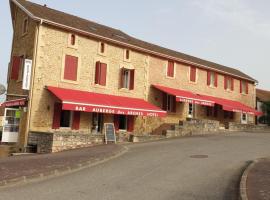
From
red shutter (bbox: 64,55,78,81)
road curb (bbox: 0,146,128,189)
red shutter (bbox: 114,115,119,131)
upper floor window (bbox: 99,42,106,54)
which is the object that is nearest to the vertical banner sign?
red shutter (bbox: 64,55,78,81)

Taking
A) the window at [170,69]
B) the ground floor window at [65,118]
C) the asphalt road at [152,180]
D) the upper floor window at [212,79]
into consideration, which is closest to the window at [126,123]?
the ground floor window at [65,118]

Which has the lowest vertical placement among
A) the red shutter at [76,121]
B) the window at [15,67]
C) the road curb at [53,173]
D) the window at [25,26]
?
the road curb at [53,173]

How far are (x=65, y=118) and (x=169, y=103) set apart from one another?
9416mm

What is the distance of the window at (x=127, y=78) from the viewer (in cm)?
2379

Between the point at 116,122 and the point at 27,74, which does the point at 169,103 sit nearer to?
the point at 116,122

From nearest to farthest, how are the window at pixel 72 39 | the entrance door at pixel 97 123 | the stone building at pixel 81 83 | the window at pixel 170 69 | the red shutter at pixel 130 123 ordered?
the stone building at pixel 81 83, the window at pixel 72 39, the entrance door at pixel 97 123, the red shutter at pixel 130 123, the window at pixel 170 69

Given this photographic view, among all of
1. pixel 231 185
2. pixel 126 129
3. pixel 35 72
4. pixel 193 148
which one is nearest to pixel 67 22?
pixel 35 72

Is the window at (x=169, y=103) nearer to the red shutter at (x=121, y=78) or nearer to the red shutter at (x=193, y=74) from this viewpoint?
the red shutter at (x=193, y=74)

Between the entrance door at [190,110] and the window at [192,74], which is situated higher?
the window at [192,74]

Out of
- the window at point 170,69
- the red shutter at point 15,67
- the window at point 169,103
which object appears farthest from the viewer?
the window at point 170,69

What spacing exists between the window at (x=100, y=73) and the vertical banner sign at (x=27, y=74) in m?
4.59

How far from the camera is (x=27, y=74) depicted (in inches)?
759

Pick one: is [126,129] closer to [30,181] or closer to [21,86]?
[21,86]

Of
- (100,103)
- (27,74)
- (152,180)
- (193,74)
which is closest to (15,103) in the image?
(27,74)
